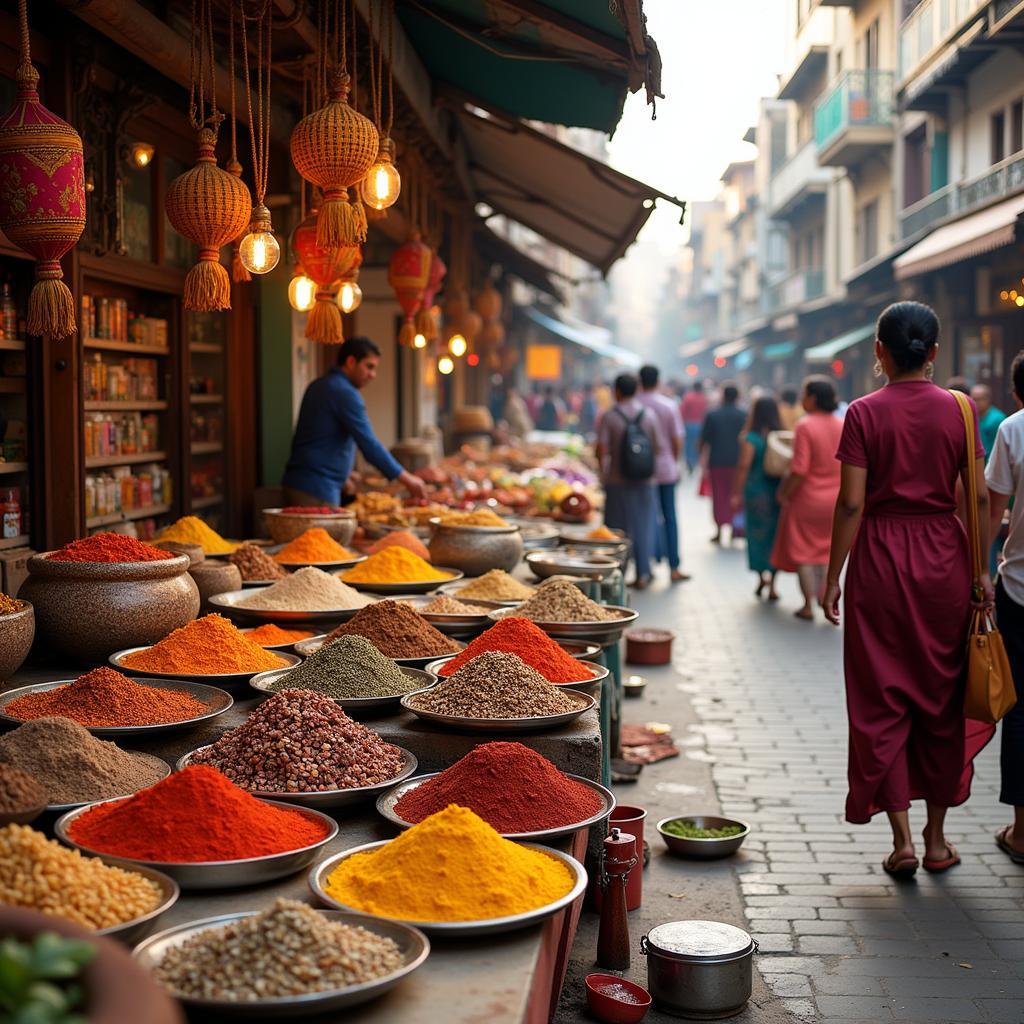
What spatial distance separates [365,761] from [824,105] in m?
26.7

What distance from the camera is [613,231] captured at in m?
11.5

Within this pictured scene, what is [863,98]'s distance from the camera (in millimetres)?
24500

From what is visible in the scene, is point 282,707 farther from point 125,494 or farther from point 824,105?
point 824,105

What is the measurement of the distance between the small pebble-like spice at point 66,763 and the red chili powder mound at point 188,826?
116mm

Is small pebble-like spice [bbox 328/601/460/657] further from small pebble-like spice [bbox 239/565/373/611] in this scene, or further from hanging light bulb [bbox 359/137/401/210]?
hanging light bulb [bbox 359/137/401/210]

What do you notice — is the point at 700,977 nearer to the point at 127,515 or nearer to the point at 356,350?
the point at 356,350

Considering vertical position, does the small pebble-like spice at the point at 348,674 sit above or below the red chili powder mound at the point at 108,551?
below

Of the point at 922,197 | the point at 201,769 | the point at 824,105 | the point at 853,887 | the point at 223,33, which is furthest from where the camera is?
the point at 824,105

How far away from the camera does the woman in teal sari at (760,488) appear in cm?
1099

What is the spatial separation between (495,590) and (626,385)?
5974 mm

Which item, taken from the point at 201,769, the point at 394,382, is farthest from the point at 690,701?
the point at 394,382

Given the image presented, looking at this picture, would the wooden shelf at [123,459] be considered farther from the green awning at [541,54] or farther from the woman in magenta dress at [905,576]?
the woman in magenta dress at [905,576]

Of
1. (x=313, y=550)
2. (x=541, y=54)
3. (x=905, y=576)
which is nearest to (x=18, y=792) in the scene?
(x=905, y=576)

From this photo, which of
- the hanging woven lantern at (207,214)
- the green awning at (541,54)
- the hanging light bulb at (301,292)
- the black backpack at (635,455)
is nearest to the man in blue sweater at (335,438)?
the hanging light bulb at (301,292)
